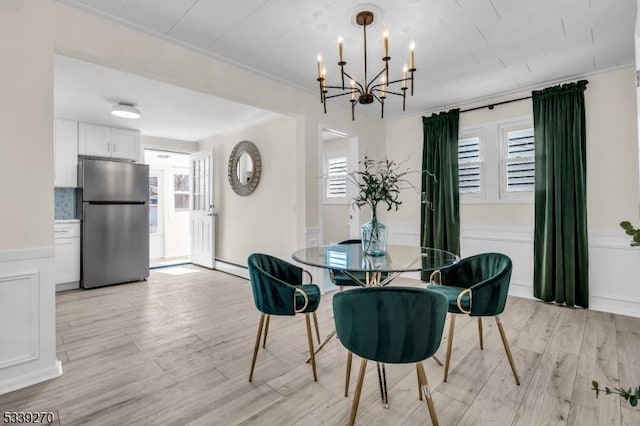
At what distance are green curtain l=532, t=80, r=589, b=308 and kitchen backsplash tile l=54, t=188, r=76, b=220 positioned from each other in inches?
251

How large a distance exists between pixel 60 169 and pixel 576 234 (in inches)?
260

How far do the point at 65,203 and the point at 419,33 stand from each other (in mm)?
5307

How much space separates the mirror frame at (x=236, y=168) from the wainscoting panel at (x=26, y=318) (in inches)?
125

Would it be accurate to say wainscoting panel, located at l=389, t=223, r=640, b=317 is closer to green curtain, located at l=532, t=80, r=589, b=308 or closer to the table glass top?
green curtain, located at l=532, t=80, r=589, b=308

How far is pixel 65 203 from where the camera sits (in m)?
4.80

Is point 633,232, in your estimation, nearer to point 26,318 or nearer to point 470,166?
point 26,318

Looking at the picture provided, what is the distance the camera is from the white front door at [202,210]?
5750mm

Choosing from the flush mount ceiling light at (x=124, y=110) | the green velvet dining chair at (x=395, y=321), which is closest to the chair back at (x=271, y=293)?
the green velvet dining chair at (x=395, y=321)

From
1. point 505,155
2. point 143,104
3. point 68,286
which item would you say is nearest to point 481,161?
point 505,155

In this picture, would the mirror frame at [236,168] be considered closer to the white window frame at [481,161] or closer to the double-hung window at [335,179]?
the double-hung window at [335,179]

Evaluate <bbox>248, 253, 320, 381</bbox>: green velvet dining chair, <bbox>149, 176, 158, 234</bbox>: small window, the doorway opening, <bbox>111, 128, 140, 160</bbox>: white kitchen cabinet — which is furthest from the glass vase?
<bbox>149, 176, 158, 234</bbox>: small window

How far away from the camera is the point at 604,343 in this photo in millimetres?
2600

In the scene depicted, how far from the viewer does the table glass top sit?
193 centimetres

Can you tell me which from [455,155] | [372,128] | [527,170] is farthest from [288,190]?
[527,170]
